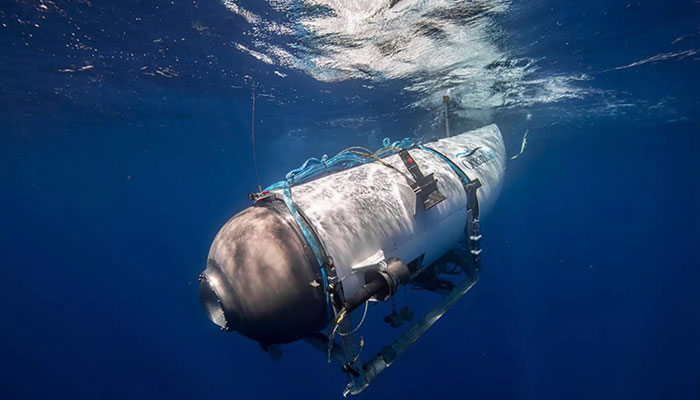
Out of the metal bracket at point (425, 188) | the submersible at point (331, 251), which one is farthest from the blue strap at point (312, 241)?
the metal bracket at point (425, 188)

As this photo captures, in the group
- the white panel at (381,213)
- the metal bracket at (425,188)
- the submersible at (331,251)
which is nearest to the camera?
the submersible at (331,251)

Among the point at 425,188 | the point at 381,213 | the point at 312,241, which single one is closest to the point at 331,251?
the point at 312,241

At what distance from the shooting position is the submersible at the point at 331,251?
2514 millimetres

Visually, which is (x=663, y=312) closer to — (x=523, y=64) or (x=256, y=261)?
(x=523, y=64)

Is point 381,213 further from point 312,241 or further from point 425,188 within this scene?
point 312,241

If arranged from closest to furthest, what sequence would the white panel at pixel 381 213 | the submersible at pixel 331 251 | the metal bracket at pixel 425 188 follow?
the submersible at pixel 331 251 < the white panel at pixel 381 213 < the metal bracket at pixel 425 188

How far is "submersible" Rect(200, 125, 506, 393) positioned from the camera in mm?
2514

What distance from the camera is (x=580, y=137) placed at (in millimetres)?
24125

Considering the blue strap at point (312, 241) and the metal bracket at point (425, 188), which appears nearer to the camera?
the blue strap at point (312, 241)

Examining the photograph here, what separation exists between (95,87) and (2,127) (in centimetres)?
823

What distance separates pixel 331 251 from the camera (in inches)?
106

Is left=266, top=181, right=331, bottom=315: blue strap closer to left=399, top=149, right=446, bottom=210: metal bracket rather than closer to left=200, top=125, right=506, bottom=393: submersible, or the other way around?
left=200, top=125, right=506, bottom=393: submersible

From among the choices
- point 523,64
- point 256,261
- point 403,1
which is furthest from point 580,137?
point 256,261

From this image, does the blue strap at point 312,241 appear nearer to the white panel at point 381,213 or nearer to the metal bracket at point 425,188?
the white panel at point 381,213
